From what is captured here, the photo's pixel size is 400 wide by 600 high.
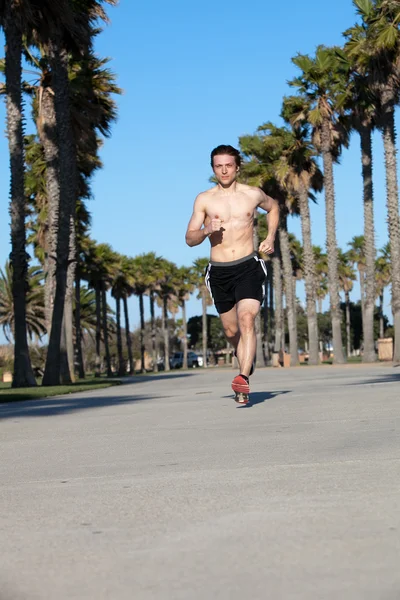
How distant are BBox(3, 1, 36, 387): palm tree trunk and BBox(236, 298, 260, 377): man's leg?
653 inches

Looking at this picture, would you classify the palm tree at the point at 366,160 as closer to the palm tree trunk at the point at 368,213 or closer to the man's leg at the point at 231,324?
the palm tree trunk at the point at 368,213

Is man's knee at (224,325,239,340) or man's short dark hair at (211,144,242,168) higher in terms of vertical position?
man's short dark hair at (211,144,242,168)

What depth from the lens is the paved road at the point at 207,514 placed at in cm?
272

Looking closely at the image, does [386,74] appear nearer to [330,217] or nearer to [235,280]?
[330,217]

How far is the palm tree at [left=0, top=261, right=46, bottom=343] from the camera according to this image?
73.4 meters

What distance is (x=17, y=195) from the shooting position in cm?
2581

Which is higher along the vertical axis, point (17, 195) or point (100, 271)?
point (100, 271)

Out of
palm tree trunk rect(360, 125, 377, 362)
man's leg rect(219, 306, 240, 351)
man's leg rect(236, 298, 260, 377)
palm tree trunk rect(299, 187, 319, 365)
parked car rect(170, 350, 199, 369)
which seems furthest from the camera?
parked car rect(170, 350, 199, 369)

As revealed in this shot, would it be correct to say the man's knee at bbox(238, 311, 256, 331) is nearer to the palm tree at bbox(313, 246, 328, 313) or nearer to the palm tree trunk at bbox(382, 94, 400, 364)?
the palm tree trunk at bbox(382, 94, 400, 364)

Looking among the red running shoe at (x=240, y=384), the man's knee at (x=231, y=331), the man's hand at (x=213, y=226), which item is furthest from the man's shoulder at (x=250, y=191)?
the red running shoe at (x=240, y=384)

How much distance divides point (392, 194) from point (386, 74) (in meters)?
4.51

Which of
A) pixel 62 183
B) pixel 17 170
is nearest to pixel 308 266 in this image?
pixel 62 183

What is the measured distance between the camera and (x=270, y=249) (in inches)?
359

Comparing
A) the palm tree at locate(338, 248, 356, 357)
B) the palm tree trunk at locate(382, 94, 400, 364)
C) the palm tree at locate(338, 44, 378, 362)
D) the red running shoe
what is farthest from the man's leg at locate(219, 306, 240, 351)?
the palm tree at locate(338, 248, 356, 357)
